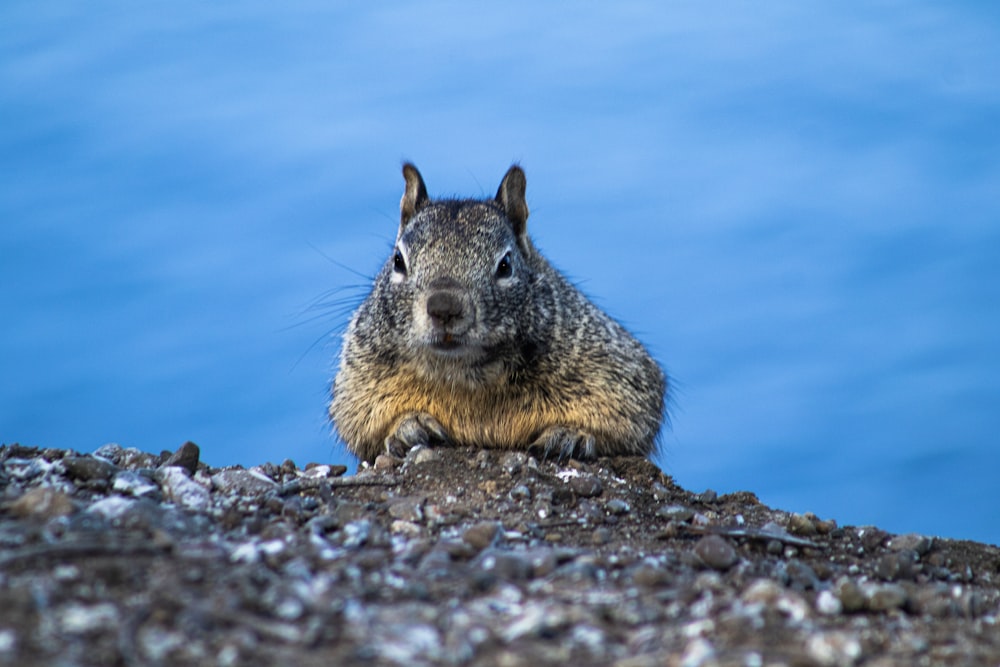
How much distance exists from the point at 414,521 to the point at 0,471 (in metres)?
2.33

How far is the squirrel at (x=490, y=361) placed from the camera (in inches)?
279

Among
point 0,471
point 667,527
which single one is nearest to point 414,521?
point 667,527

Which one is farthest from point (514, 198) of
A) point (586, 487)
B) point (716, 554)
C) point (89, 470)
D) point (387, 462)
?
point (716, 554)

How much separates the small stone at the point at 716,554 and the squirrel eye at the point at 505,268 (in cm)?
266

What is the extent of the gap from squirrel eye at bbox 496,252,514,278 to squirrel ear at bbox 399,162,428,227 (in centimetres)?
99

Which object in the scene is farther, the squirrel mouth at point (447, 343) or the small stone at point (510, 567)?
the squirrel mouth at point (447, 343)

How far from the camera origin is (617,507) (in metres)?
6.39

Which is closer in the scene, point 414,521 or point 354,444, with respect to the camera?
point 414,521

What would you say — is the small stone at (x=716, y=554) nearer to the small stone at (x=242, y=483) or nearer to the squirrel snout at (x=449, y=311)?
the squirrel snout at (x=449, y=311)

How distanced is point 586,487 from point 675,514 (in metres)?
0.55

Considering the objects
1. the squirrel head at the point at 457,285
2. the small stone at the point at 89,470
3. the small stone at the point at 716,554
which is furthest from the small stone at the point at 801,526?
the small stone at the point at 89,470

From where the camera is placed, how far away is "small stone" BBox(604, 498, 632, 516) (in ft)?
20.9

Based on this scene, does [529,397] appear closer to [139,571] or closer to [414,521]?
[414,521]

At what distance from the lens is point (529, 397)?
7418 mm
